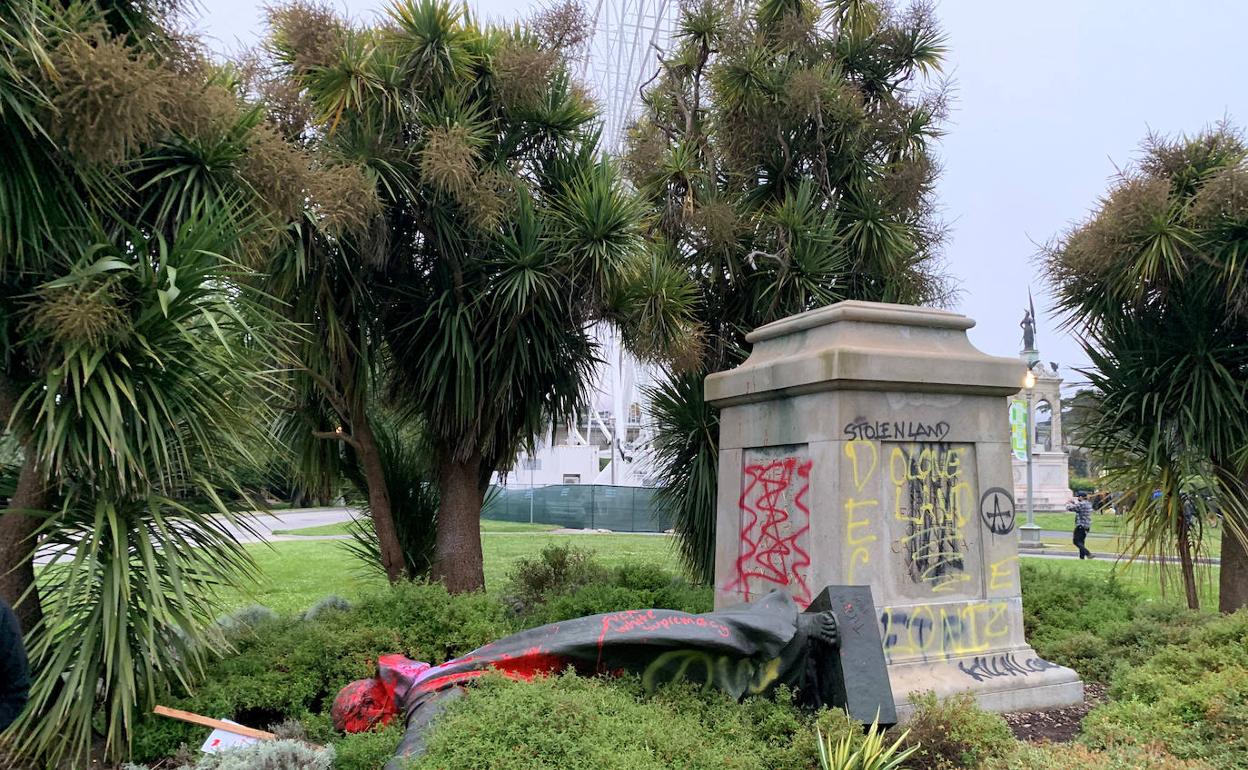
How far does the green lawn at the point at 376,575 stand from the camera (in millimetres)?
10516

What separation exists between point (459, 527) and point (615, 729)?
16.9 feet

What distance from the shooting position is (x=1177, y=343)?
860 cm

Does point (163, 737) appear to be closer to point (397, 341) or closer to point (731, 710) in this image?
point (731, 710)

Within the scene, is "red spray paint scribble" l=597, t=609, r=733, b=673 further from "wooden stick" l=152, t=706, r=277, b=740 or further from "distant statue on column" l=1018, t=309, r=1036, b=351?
"distant statue on column" l=1018, t=309, r=1036, b=351

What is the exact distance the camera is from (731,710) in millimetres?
4504

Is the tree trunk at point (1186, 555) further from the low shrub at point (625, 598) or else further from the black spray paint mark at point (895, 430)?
the low shrub at point (625, 598)

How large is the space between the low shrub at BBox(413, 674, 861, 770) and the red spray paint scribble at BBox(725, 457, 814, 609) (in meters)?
1.46

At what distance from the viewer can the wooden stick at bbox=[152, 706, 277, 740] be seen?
190 inches

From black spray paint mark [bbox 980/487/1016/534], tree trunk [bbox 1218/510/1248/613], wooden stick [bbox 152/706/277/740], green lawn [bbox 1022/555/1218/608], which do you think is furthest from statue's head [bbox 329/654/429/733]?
tree trunk [bbox 1218/510/1248/613]

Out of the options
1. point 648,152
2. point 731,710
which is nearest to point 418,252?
point 648,152

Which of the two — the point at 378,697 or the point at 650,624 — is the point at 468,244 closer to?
the point at 378,697

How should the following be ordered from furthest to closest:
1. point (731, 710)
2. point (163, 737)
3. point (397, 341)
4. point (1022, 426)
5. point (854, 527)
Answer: point (1022, 426) → point (397, 341) → point (854, 527) → point (163, 737) → point (731, 710)

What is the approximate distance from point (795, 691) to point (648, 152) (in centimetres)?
814

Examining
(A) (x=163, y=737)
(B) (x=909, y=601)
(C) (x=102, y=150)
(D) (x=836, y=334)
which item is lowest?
(A) (x=163, y=737)
